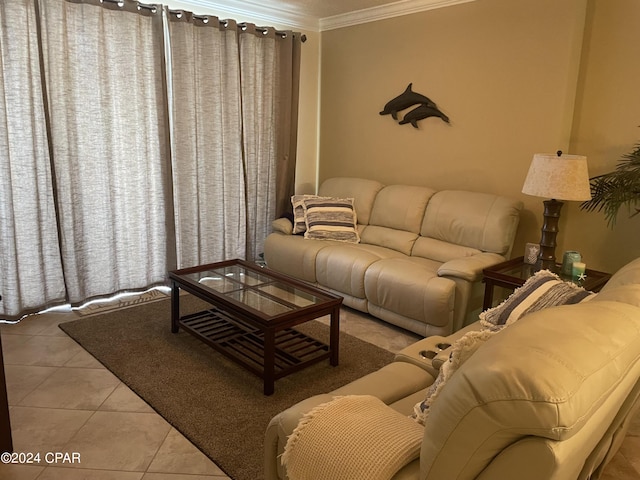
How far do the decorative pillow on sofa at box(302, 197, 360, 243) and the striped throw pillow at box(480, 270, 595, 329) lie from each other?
2166 millimetres

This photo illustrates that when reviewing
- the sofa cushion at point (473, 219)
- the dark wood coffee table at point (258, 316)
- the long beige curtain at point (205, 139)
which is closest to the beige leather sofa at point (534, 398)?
the dark wood coffee table at point (258, 316)

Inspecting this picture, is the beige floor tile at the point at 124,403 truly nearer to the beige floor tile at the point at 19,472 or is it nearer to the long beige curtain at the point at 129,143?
the beige floor tile at the point at 19,472

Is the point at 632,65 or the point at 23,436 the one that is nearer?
the point at 23,436

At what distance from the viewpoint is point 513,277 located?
120 inches

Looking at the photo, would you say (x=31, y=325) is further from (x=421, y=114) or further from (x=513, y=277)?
(x=421, y=114)

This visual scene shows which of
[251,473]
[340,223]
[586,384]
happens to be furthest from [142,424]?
[340,223]

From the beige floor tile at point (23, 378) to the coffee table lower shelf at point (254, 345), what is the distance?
2.75 feet

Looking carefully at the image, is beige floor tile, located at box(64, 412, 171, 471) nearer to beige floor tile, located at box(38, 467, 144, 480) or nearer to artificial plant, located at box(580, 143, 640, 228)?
beige floor tile, located at box(38, 467, 144, 480)

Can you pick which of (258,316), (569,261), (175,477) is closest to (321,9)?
(569,261)

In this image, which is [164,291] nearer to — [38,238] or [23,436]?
[38,238]


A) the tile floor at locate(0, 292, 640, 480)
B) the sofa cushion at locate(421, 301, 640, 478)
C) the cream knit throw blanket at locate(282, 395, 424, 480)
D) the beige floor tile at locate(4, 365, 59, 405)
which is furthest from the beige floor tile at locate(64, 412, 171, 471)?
the sofa cushion at locate(421, 301, 640, 478)

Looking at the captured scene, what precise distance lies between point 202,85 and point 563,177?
293 cm

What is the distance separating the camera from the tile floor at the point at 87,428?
2047 millimetres

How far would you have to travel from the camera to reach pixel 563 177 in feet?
→ 9.57
